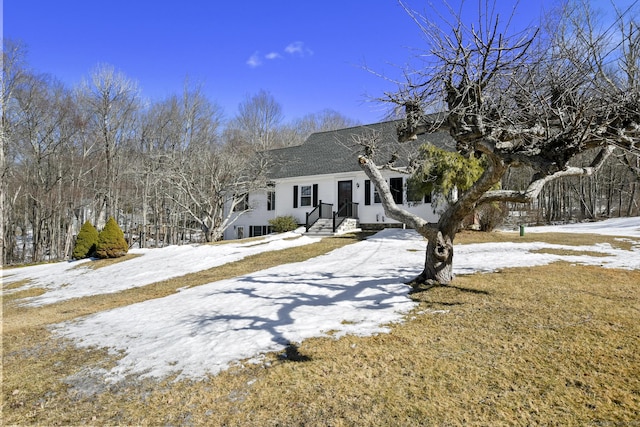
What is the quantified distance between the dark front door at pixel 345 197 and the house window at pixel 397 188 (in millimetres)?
2516

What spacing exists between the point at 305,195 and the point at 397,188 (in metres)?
6.00

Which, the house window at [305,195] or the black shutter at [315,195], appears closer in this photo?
the black shutter at [315,195]

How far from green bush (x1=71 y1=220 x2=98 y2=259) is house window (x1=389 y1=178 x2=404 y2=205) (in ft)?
50.3

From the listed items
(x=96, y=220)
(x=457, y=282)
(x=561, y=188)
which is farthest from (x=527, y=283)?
(x=561, y=188)

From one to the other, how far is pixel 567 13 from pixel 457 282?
17.1ft

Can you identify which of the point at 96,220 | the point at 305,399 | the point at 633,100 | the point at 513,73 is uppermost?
the point at 513,73

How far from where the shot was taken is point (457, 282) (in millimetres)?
7086

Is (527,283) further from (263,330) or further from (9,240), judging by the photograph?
(9,240)

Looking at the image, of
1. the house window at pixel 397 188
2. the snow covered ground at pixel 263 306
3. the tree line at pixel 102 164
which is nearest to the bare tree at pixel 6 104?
the tree line at pixel 102 164

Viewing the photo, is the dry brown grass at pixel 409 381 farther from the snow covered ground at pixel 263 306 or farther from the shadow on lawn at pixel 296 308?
the shadow on lawn at pixel 296 308

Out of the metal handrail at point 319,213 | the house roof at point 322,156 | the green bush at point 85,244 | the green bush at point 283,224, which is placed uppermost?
the house roof at point 322,156

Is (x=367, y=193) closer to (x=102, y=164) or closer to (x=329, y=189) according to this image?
(x=329, y=189)

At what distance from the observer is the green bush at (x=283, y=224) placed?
68.8ft

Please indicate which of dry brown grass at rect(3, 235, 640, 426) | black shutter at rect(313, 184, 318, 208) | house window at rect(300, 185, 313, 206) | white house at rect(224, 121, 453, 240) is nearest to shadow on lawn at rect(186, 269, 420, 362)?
dry brown grass at rect(3, 235, 640, 426)
